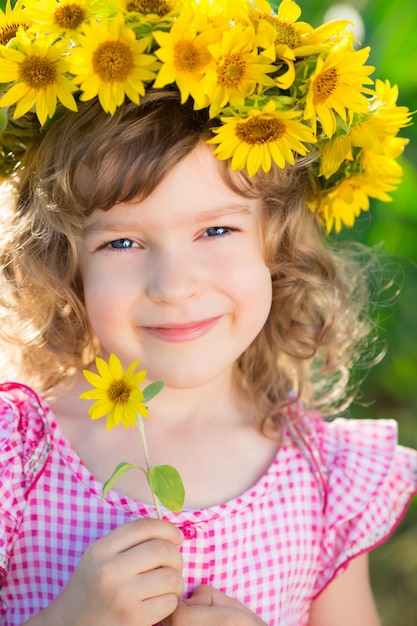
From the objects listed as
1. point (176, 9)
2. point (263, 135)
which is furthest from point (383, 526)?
point (176, 9)

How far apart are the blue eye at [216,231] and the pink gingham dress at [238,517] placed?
0.38 meters

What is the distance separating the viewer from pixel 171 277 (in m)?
1.25

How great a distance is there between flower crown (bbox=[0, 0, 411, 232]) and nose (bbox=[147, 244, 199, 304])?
15 centimetres

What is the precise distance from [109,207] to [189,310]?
18 centimetres

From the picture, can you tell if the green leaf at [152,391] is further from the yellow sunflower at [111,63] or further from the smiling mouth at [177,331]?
the yellow sunflower at [111,63]

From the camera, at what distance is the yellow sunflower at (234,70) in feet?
3.81

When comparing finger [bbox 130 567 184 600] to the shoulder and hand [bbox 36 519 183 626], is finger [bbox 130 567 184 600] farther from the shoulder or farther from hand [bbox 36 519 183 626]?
the shoulder

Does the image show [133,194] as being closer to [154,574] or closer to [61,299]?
[61,299]

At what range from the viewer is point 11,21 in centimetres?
122

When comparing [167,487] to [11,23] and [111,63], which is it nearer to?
[111,63]

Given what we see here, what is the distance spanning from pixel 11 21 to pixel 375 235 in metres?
1.40

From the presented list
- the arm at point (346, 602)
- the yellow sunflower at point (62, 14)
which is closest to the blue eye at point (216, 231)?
the yellow sunflower at point (62, 14)

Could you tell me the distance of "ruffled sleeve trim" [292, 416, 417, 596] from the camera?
1497 mm

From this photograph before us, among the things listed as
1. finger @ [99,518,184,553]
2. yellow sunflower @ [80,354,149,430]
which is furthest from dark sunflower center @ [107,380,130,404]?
finger @ [99,518,184,553]
